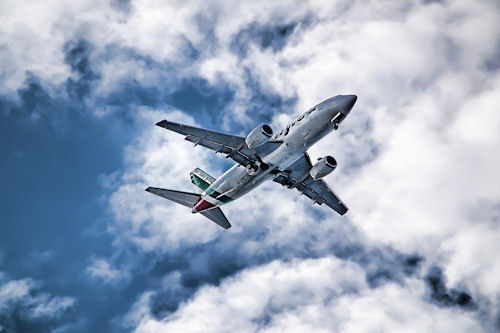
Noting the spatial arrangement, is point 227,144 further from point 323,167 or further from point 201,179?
point 323,167

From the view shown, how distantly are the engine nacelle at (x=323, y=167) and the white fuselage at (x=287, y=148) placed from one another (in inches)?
130

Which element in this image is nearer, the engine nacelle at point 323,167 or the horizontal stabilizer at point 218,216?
the engine nacelle at point 323,167

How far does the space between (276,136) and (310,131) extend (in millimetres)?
4723

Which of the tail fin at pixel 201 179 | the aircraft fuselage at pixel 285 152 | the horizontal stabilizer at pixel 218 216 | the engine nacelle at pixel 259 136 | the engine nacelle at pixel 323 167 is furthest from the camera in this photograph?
the horizontal stabilizer at pixel 218 216

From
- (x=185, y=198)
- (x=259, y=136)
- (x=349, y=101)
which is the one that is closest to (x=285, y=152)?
(x=259, y=136)

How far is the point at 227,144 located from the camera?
4616 centimetres

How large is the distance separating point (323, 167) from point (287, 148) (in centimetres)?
566

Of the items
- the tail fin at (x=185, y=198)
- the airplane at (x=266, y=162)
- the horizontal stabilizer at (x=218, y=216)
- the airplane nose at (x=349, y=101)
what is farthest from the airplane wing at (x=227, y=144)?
the horizontal stabilizer at (x=218, y=216)

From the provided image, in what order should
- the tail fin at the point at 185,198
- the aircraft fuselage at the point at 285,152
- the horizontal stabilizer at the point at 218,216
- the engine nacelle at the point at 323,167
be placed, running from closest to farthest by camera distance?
the aircraft fuselage at the point at 285,152
the engine nacelle at the point at 323,167
the tail fin at the point at 185,198
the horizontal stabilizer at the point at 218,216

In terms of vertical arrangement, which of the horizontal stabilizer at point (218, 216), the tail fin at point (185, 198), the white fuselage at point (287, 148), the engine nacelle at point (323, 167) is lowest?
the engine nacelle at point (323, 167)

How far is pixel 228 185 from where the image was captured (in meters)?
48.3

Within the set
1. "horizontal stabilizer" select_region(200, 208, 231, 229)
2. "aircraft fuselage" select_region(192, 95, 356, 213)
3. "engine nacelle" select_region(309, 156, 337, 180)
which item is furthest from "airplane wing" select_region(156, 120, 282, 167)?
"horizontal stabilizer" select_region(200, 208, 231, 229)

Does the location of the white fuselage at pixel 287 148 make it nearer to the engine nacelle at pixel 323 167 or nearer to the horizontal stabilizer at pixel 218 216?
the horizontal stabilizer at pixel 218 216

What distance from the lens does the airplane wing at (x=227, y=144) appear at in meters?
44.5
